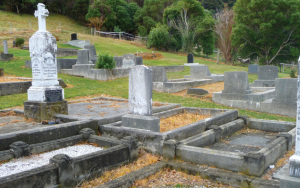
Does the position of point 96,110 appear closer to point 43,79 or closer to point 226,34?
point 43,79

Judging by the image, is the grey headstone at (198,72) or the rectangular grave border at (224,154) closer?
the rectangular grave border at (224,154)

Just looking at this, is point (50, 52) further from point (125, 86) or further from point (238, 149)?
point (125, 86)

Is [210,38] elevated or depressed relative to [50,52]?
elevated

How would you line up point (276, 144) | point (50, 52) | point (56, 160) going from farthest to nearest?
point (50, 52) → point (276, 144) → point (56, 160)

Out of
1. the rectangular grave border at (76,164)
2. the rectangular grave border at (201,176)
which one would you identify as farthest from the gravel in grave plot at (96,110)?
the rectangular grave border at (201,176)

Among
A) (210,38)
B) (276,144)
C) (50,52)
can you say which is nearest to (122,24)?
(210,38)

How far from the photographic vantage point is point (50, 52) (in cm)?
751

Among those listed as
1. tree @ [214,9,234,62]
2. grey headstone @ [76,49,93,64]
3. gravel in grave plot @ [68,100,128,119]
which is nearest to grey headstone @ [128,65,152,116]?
gravel in grave plot @ [68,100,128,119]

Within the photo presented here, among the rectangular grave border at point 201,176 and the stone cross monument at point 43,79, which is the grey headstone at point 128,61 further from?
the rectangular grave border at point 201,176

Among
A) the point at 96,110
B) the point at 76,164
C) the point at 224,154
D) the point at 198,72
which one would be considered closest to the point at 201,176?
the point at 224,154

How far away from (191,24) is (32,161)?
36867mm

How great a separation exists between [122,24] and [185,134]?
45478 millimetres

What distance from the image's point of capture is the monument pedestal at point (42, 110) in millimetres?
7297

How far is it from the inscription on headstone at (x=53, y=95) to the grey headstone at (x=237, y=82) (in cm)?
778
